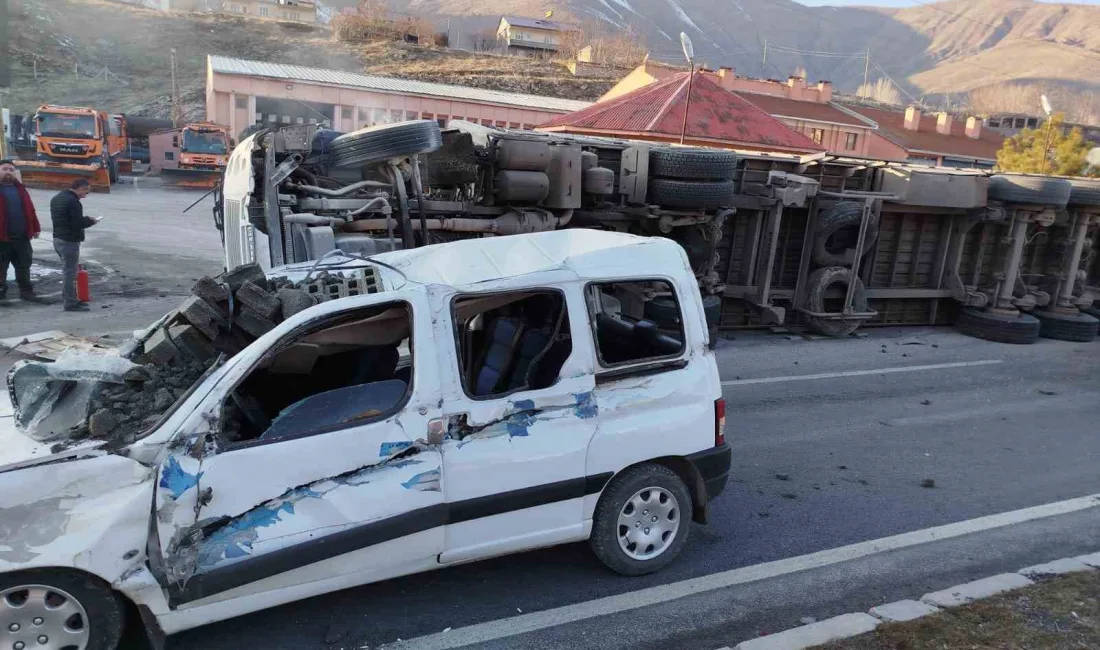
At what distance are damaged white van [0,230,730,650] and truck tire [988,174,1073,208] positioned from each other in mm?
8965

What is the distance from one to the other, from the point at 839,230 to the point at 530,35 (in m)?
87.8

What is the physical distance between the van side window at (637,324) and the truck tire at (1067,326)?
9.74m

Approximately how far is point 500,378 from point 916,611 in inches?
94.5

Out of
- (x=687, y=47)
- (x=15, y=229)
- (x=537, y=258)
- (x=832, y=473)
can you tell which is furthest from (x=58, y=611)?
(x=687, y=47)

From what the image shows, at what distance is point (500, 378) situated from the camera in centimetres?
417

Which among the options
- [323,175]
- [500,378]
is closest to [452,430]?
[500,378]

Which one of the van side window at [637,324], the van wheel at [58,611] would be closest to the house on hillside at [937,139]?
the van side window at [637,324]

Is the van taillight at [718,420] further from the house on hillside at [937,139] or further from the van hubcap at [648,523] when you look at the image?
the house on hillside at [937,139]

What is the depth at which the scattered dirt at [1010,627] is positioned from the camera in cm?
346

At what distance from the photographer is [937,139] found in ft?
153

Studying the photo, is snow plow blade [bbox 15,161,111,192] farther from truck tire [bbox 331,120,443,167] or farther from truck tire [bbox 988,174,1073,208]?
truck tire [bbox 988,174,1073,208]

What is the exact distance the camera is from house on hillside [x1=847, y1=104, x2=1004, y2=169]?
138ft

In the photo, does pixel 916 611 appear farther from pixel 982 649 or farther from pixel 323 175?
pixel 323 175

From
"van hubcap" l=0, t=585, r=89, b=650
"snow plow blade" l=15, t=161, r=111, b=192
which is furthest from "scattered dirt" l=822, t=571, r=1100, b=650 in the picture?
"snow plow blade" l=15, t=161, r=111, b=192
